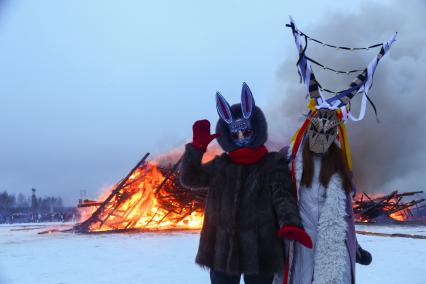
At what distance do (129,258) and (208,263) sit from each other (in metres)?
5.39

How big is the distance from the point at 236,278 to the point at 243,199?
605mm

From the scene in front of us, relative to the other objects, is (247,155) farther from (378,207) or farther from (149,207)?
(378,207)

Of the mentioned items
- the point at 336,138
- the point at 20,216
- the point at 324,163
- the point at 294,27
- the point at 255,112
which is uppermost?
the point at 294,27

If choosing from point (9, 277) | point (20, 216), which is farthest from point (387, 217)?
point (20, 216)

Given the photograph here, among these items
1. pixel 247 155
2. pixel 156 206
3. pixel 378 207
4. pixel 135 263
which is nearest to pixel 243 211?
pixel 247 155

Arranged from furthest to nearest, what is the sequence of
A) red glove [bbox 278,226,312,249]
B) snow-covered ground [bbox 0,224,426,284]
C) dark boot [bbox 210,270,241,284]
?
snow-covered ground [bbox 0,224,426,284] → dark boot [bbox 210,270,241,284] → red glove [bbox 278,226,312,249]

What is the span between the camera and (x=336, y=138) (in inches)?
129

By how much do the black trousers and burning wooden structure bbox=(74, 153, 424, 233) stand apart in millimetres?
11273

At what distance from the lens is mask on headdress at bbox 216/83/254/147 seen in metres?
3.22

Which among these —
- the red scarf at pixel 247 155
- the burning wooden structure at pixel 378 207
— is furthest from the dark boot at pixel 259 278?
the burning wooden structure at pixel 378 207

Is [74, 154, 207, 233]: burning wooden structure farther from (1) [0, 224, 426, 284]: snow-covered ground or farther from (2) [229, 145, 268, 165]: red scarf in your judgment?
(2) [229, 145, 268, 165]: red scarf

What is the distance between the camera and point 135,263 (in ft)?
24.1

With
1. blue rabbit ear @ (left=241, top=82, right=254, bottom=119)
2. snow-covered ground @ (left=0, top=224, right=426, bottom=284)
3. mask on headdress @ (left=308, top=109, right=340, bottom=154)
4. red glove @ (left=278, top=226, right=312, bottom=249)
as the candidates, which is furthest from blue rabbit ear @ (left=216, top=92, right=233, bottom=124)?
snow-covered ground @ (left=0, top=224, right=426, bottom=284)

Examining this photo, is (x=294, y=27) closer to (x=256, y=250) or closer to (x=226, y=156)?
(x=226, y=156)
